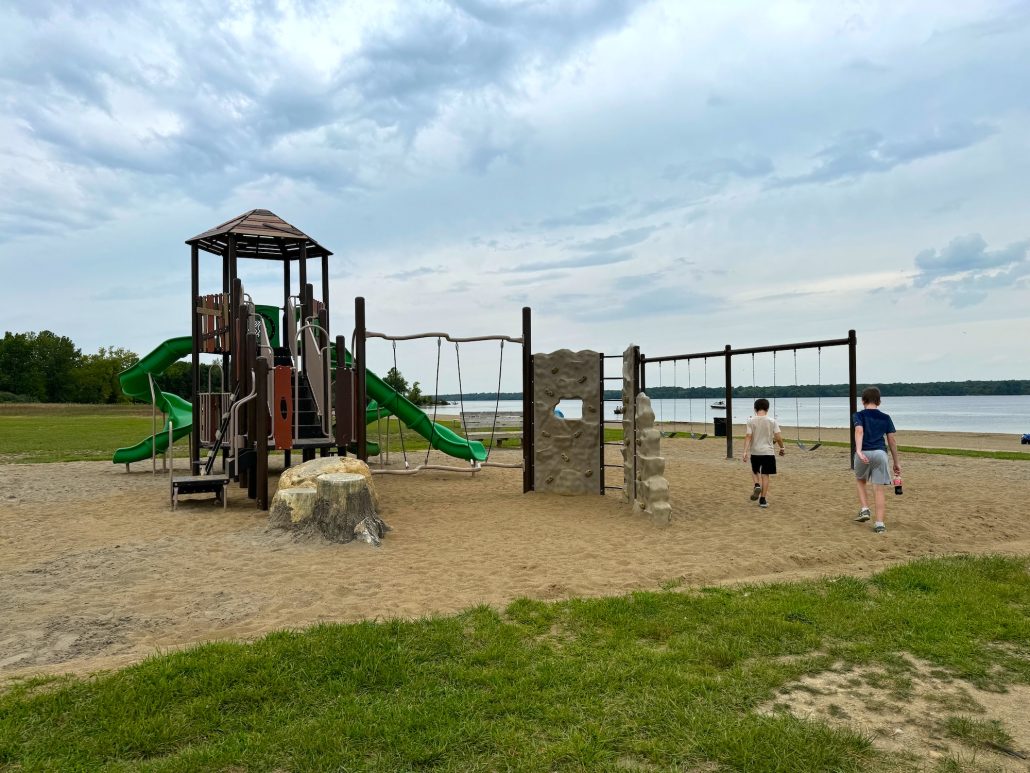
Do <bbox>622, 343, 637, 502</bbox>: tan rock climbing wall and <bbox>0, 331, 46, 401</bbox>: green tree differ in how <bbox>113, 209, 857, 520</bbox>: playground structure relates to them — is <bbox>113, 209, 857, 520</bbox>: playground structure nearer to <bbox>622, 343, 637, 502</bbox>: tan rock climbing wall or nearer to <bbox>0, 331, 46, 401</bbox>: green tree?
<bbox>622, 343, 637, 502</bbox>: tan rock climbing wall

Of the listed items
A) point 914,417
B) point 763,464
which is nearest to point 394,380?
point 763,464

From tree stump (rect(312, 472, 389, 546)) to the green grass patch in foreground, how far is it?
293cm

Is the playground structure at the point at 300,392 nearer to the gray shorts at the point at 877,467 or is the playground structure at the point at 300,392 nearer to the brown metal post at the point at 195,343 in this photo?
the brown metal post at the point at 195,343

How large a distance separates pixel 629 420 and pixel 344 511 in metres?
4.11

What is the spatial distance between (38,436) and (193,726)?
28469 millimetres

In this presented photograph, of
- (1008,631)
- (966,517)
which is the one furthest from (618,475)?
(1008,631)

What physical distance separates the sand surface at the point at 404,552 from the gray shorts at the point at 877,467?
0.61 m

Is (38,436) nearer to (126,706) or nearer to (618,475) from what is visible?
(618,475)

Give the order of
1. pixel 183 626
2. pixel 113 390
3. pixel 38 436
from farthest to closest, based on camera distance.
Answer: pixel 113 390 < pixel 38 436 < pixel 183 626

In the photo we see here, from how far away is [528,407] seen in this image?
1066 centimetres

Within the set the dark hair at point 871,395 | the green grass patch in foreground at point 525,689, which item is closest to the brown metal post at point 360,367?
the green grass patch in foreground at point 525,689

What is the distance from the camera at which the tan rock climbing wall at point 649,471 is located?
826cm

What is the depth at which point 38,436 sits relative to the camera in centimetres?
2619

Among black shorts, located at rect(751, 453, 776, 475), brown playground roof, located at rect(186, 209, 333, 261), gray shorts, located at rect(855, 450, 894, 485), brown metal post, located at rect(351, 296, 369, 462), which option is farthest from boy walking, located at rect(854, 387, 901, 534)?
brown playground roof, located at rect(186, 209, 333, 261)
